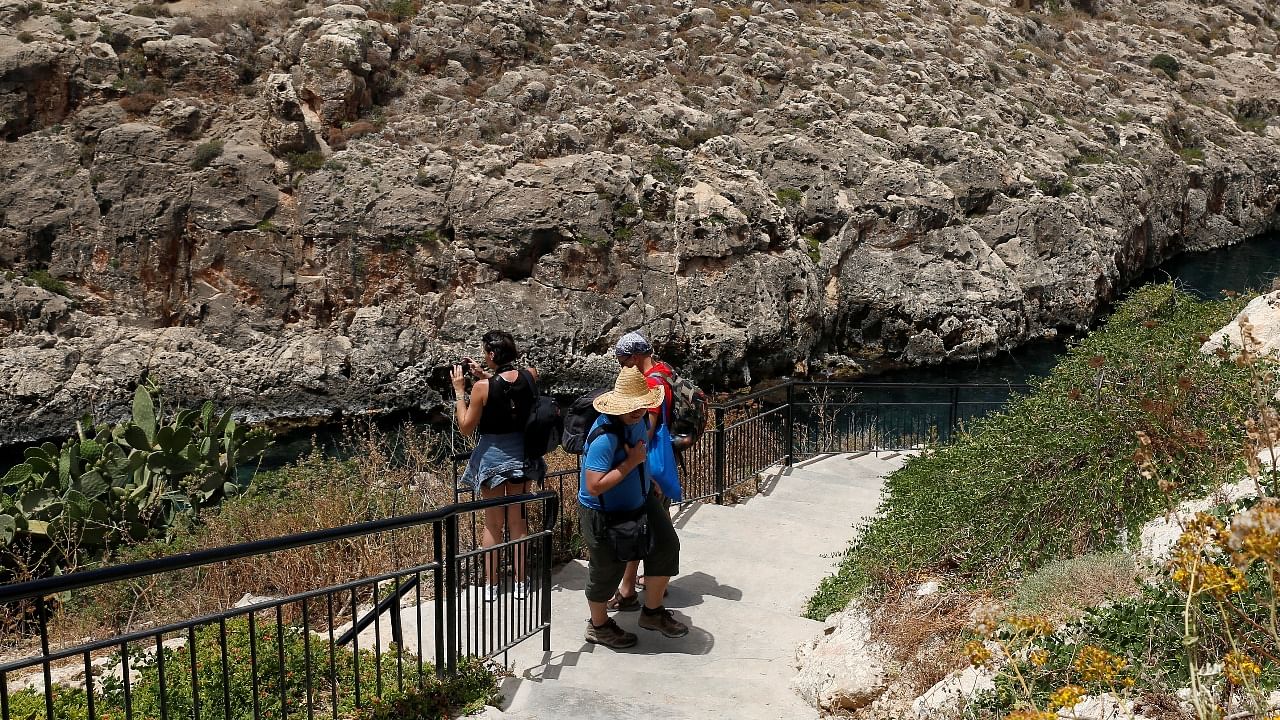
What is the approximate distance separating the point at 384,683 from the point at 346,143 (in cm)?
2095

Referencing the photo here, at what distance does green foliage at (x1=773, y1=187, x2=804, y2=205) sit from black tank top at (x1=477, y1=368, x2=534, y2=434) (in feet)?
61.3

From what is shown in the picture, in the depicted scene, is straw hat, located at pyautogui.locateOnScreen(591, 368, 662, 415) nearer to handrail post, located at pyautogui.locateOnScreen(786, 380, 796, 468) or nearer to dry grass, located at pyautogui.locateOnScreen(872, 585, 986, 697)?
dry grass, located at pyautogui.locateOnScreen(872, 585, 986, 697)

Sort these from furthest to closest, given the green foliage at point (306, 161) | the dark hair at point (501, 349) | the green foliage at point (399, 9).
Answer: the green foliage at point (399, 9)
the green foliage at point (306, 161)
the dark hair at point (501, 349)

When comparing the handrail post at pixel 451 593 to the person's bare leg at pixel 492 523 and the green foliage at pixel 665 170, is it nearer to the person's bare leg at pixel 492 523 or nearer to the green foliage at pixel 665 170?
the person's bare leg at pixel 492 523

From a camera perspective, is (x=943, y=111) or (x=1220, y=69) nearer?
(x=943, y=111)

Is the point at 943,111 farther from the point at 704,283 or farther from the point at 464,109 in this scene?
the point at 464,109

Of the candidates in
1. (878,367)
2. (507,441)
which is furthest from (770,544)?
(878,367)

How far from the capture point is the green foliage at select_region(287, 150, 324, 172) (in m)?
22.5

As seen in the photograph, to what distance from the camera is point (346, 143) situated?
76.4ft

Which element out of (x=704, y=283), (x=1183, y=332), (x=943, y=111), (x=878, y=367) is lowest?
(x=878, y=367)

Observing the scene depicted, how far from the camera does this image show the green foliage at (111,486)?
A: 26.1ft

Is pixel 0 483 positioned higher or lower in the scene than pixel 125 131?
lower

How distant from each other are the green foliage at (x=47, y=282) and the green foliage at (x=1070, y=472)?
20.9 metres

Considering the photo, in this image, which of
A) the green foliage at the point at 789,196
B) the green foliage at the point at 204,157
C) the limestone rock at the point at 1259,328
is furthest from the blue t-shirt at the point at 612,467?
the green foliage at the point at 204,157
